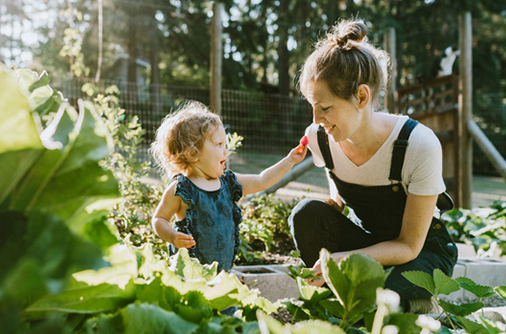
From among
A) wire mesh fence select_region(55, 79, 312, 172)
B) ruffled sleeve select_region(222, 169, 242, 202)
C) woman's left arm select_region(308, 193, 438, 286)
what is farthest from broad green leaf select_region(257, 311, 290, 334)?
wire mesh fence select_region(55, 79, 312, 172)

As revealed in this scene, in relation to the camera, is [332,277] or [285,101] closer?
[332,277]

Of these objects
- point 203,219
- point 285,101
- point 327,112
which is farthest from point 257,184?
point 285,101

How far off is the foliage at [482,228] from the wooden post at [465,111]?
920mm

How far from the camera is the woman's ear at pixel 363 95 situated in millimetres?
1764

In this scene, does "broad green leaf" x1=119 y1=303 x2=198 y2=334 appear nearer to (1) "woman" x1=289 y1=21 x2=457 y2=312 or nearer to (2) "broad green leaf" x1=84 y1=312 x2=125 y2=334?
(2) "broad green leaf" x1=84 y1=312 x2=125 y2=334

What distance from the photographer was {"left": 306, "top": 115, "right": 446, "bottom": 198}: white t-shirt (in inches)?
66.7

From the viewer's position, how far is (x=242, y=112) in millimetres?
5473

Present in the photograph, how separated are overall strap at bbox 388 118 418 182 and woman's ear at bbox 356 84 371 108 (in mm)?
206

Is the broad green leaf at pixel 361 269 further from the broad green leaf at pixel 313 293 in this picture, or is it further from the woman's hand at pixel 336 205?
the woman's hand at pixel 336 205

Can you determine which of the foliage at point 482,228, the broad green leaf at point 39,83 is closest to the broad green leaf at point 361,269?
the broad green leaf at point 39,83

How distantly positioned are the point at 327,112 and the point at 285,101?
18.7 ft

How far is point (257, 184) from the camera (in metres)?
2.26

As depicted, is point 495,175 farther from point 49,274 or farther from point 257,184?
point 49,274

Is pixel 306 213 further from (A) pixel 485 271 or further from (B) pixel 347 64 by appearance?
(A) pixel 485 271
